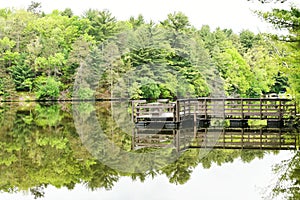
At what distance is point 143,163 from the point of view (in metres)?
11.9

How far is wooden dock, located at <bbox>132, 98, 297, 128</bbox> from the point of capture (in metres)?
19.0

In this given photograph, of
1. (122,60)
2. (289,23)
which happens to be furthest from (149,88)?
(289,23)

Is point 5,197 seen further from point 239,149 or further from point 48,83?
point 48,83

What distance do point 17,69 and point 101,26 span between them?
9.76 metres

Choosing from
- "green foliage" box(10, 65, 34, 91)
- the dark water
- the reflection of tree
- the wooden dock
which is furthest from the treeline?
the reflection of tree

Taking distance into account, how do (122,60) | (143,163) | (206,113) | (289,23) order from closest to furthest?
1. (143,163)
2. (289,23)
3. (206,113)
4. (122,60)

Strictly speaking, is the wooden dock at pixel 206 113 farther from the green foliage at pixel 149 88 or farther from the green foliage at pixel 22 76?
the green foliage at pixel 22 76

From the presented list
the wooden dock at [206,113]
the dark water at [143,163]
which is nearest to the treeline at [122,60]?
the wooden dock at [206,113]

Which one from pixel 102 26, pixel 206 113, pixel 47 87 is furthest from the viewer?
pixel 102 26

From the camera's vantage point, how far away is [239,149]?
1366 cm

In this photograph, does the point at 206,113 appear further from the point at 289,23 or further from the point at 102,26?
the point at 102,26

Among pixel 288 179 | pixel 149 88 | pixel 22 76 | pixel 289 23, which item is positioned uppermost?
pixel 22 76

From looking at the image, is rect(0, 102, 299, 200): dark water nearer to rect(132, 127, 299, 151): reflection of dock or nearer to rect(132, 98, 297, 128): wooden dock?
rect(132, 127, 299, 151): reflection of dock

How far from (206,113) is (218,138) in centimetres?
457
